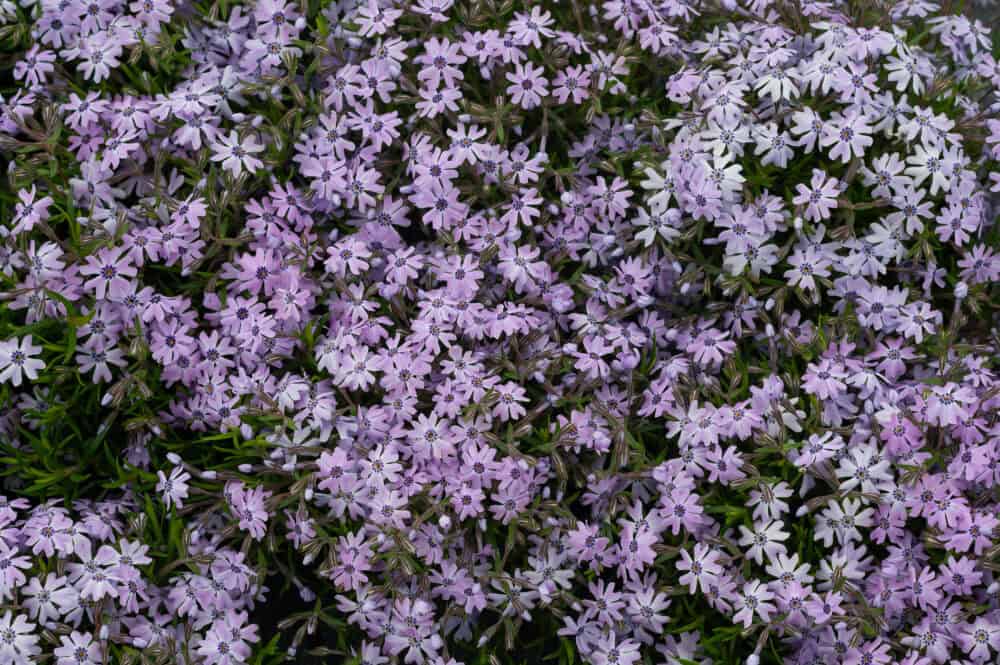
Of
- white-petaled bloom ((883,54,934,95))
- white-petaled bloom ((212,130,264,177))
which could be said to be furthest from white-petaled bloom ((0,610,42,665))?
white-petaled bloom ((883,54,934,95))

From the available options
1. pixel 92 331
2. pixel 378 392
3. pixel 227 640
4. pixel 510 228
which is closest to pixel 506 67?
pixel 510 228

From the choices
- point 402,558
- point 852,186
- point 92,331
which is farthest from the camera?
point 852,186

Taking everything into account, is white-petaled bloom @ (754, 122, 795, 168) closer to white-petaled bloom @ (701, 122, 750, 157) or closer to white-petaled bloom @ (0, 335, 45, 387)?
white-petaled bloom @ (701, 122, 750, 157)

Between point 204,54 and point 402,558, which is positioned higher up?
point 204,54

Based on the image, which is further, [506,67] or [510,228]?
[506,67]

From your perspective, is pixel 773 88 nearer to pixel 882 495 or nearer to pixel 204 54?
pixel 882 495

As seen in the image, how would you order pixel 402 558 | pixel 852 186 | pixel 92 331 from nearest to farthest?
pixel 402 558 → pixel 92 331 → pixel 852 186

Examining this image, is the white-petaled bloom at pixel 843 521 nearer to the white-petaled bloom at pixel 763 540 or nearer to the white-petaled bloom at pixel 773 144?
the white-petaled bloom at pixel 763 540

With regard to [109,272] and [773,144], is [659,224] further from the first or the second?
[109,272]

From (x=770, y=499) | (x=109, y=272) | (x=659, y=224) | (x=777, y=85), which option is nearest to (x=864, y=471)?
(x=770, y=499)
